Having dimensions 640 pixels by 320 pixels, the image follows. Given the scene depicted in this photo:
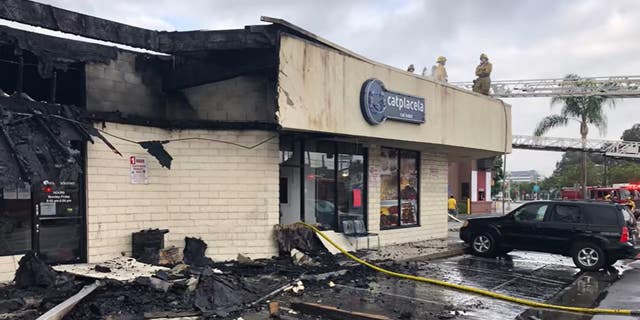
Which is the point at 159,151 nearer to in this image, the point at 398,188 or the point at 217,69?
the point at 217,69

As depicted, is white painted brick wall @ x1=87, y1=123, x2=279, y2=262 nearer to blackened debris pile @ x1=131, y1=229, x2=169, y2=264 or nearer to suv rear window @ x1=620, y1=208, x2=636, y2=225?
blackened debris pile @ x1=131, y1=229, x2=169, y2=264

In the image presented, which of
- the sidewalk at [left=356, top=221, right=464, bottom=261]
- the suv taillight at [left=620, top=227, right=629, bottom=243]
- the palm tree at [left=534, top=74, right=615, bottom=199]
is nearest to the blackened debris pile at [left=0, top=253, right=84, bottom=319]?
the sidewalk at [left=356, top=221, right=464, bottom=261]

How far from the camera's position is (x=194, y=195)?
11070mm

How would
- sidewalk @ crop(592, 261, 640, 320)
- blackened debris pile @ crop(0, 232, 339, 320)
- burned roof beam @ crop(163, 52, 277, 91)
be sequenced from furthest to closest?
burned roof beam @ crop(163, 52, 277, 91)
sidewalk @ crop(592, 261, 640, 320)
blackened debris pile @ crop(0, 232, 339, 320)

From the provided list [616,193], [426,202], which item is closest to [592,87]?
[616,193]

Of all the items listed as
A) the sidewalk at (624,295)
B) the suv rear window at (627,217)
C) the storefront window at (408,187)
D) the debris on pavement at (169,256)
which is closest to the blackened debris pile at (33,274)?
the debris on pavement at (169,256)

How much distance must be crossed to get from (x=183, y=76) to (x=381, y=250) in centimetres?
689

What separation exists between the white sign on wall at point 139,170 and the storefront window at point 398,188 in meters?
7.09

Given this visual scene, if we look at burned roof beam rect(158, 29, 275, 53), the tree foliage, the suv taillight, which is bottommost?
the suv taillight

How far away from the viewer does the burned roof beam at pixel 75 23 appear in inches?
330

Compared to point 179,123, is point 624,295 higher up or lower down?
lower down

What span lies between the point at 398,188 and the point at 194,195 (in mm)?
7061

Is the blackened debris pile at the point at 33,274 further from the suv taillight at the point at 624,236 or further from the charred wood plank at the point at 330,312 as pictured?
the suv taillight at the point at 624,236

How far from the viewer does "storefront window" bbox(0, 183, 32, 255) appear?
9.06m
